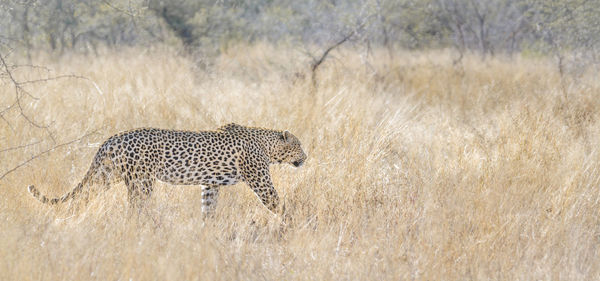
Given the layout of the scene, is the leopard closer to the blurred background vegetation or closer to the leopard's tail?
the leopard's tail

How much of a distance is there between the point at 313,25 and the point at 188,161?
949cm

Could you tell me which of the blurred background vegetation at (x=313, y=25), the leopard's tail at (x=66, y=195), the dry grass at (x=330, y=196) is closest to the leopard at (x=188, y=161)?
the leopard's tail at (x=66, y=195)

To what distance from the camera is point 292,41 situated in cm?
1612

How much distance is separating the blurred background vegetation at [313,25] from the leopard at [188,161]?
4.19 m

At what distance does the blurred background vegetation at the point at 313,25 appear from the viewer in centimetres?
1258

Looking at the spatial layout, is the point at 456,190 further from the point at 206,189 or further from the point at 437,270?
the point at 206,189

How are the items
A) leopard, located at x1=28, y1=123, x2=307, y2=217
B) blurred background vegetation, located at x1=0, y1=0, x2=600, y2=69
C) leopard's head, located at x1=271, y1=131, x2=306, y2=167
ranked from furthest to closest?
blurred background vegetation, located at x1=0, y1=0, x2=600, y2=69, leopard's head, located at x1=271, y1=131, x2=306, y2=167, leopard, located at x1=28, y1=123, x2=307, y2=217

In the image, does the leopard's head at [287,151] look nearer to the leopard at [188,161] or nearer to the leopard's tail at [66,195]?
the leopard at [188,161]

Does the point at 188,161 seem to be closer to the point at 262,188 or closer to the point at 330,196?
the point at 262,188

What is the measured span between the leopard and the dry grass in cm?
17

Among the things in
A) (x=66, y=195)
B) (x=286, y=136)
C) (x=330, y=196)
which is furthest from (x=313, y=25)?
(x=66, y=195)

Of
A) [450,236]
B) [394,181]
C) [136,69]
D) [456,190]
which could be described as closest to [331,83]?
[136,69]

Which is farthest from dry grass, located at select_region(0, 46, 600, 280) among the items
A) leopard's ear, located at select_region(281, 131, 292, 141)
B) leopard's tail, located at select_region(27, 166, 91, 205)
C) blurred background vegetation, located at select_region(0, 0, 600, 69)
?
blurred background vegetation, located at select_region(0, 0, 600, 69)

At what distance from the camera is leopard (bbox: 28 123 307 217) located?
5.19 m
